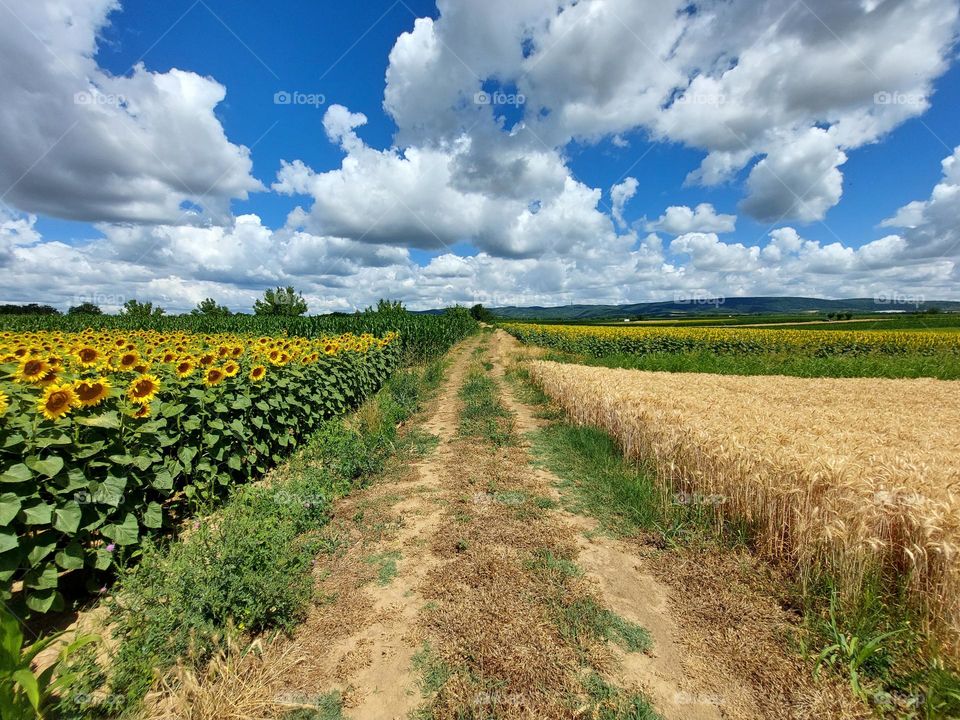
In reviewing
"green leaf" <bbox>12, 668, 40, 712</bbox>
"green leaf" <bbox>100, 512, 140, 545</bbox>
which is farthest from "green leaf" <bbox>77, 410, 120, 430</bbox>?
"green leaf" <bbox>12, 668, 40, 712</bbox>

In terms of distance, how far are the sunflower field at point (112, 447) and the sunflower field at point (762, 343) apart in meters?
26.6

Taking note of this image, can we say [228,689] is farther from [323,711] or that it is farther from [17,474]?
[17,474]

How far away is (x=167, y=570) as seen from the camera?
12.1 feet

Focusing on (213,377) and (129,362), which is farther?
(213,377)

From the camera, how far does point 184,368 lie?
223 inches

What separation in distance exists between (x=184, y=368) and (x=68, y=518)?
2.65 m

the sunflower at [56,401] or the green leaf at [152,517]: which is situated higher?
the sunflower at [56,401]

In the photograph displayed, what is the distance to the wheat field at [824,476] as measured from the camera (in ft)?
11.0

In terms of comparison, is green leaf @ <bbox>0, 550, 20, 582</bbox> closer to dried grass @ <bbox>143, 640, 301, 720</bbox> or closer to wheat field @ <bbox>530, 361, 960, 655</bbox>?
dried grass @ <bbox>143, 640, 301, 720</bbox>

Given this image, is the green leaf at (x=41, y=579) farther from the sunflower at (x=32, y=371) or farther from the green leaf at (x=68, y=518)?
the sunflower at (x=32, y=371)

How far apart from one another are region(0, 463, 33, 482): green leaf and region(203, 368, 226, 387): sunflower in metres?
2.49

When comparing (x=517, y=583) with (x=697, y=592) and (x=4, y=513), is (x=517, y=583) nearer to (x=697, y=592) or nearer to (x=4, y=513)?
(x=697, y=592)

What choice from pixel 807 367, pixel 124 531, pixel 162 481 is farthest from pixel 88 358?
pixel 807 367

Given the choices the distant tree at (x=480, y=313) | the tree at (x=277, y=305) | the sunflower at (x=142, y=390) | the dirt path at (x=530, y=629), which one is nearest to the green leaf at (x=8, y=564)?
the sunflower at (x=142, y=390)
